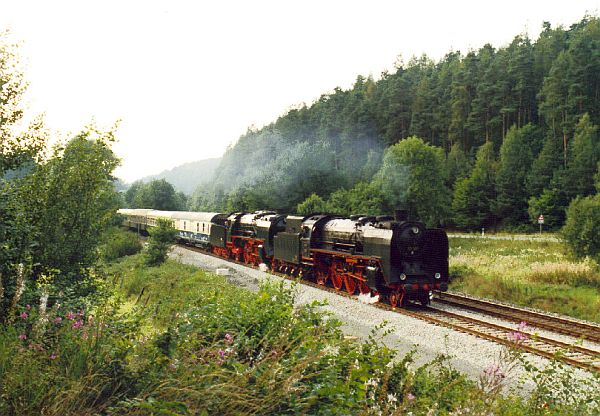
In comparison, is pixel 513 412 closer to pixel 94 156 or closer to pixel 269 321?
pixel 269 321

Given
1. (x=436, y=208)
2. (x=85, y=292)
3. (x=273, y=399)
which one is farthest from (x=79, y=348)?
(x=436, y=208)

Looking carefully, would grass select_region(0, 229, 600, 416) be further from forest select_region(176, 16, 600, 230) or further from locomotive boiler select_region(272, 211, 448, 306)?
forest select_region(176, 16, 600, 230)

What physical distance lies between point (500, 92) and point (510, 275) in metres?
48.8

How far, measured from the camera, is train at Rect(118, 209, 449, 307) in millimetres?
17047

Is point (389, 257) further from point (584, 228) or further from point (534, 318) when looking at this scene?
point (584, 228)

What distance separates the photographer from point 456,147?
66188mm

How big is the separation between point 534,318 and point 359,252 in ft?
20.4

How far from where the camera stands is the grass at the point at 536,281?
19188 mm

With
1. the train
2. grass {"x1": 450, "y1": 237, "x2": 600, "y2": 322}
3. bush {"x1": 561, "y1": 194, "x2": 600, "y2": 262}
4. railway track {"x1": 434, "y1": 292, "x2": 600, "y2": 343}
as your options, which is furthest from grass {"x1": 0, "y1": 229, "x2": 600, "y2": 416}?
bush {"x1": 561, "y1": 194, "x2": 600, "y2": 262}

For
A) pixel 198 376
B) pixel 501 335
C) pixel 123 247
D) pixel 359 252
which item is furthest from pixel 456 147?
pixel 198 376

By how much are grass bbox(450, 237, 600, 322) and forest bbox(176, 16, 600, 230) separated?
15.2 meters

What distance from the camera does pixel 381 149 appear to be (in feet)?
236

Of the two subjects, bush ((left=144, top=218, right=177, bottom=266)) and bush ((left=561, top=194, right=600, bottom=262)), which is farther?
bush ((left=144, top=218, right=177, bottom=266))

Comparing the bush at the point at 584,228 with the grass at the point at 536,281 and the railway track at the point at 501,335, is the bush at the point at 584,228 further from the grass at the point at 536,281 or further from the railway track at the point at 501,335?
the railway track at the point at 501,335
